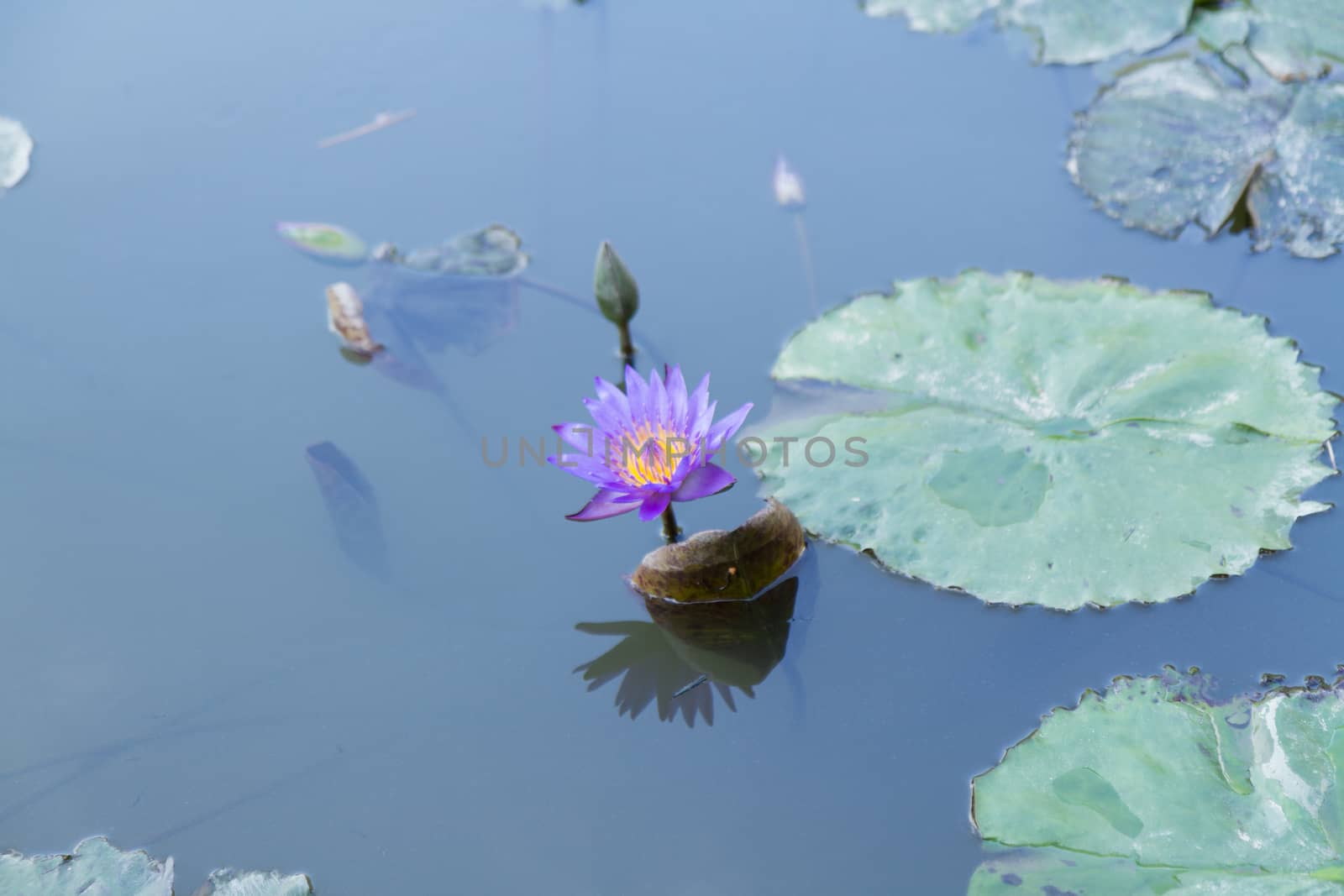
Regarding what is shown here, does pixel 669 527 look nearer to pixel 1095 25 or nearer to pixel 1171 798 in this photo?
pixel 1171 798

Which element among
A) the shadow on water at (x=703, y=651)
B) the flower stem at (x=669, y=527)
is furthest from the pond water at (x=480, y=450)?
the flower stem at (x=669, y=527)

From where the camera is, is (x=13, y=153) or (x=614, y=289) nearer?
(x=614, y=289)

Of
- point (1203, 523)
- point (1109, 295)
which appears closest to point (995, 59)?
point (1109, 295)

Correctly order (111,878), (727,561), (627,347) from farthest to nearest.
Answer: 1. (627,347)
2. (727,561)
3. (111,878)

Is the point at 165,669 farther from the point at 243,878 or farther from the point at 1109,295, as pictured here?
the point at 1109,295

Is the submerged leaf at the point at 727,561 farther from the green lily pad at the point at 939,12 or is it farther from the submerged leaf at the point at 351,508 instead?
the green lily pad at the point at 939,12

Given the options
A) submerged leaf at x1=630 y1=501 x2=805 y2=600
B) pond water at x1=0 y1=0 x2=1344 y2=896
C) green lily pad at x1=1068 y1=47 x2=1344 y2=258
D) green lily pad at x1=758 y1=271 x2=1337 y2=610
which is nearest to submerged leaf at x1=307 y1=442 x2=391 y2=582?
pond water at x1=0 y1=0 x2=1344 y2=896

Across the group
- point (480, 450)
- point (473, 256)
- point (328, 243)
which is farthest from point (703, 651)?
point (328, 243)
